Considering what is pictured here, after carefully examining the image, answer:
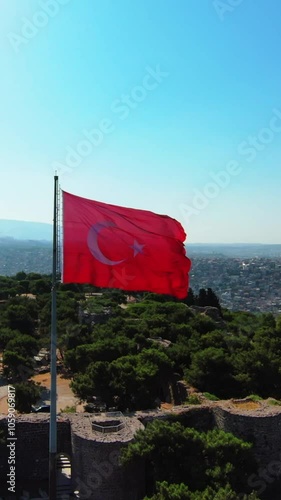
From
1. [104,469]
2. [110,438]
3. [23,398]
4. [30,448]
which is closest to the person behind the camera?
[104,469]

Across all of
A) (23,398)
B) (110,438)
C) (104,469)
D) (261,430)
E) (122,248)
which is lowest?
(104,469)

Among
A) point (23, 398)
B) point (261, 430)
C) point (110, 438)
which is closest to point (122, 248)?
point (110, 438)

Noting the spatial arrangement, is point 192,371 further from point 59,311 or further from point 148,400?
point 59,311

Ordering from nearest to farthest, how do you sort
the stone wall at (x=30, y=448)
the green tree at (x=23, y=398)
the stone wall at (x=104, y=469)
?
the stone wall at (x=104, y=469) < the stone wall at (x=30, y=448) < the green tree at (x=23, y=398)

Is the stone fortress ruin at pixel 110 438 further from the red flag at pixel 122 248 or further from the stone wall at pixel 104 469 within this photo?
the red flag at pixel 122 248

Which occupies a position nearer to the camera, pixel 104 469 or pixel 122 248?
pixel 122 248

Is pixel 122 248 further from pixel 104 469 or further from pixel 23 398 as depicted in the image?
pixel 23 398

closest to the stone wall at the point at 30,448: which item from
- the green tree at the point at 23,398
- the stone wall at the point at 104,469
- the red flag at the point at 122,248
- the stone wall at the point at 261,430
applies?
the stone wall at the point at 104,469

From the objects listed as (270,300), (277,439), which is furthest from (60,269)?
(270,300)
